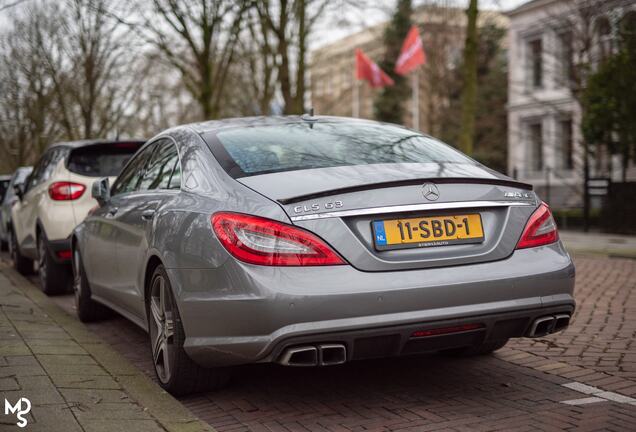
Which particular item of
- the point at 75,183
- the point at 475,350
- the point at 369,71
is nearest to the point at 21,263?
the point at 75,183

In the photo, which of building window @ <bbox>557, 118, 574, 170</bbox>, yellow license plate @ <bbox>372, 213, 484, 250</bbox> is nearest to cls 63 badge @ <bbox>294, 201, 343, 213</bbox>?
yellow license plate @ <bbox>372, 213, 484, 250</bbox>

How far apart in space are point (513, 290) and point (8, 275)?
8.01 meters

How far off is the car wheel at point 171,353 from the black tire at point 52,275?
167 inches

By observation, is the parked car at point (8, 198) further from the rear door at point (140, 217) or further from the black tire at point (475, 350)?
the black tire at point (475, 350)

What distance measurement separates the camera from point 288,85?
60.5ft

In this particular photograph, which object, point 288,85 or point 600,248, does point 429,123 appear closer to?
point 288,85

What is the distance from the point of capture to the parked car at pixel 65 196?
869 centimetres

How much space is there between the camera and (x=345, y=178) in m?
3.98

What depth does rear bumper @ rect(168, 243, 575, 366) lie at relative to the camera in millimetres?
3660

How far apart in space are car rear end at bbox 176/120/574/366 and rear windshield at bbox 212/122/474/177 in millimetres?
56

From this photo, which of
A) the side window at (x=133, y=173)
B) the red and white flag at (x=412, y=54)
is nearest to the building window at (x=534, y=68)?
the red and white flag at (x=412, y=54)

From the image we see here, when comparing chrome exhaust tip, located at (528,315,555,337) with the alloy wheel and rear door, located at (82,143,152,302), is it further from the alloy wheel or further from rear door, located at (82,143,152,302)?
rear door, located at (82,143,152,302)

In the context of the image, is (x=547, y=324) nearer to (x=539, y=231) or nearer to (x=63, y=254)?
(x=539, y=231)

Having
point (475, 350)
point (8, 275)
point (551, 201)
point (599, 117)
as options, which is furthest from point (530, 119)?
point (475, 350)
